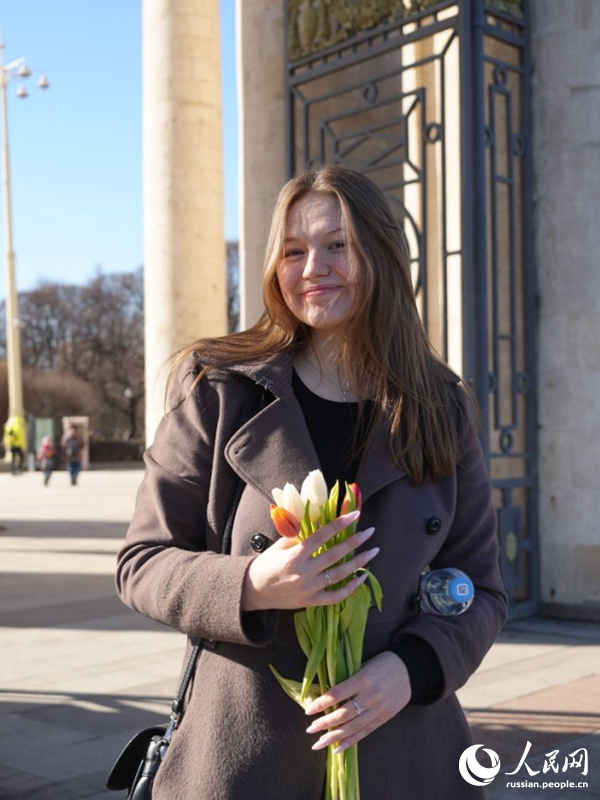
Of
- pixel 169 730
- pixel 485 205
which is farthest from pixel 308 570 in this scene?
pixel 485 205

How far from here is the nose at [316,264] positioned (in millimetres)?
2176

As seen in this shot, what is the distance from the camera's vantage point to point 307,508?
1.80 meters

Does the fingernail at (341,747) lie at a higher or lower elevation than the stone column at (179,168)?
lower

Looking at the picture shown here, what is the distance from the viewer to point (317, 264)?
7.14 ft

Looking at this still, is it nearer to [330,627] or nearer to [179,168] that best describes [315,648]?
[330,627]

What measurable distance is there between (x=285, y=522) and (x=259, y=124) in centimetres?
980

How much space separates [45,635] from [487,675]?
141 inches

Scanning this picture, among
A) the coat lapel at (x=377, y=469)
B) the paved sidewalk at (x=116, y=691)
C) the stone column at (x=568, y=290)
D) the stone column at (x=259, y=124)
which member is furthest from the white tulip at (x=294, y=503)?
the stone column at (x=259, y=124)

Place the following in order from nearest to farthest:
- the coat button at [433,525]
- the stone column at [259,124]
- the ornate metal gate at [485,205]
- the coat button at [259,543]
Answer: the coat button at [259,543] → the coat button at [433,525] → the ornate metal gate at [485,205] → the stone column at [259,124]

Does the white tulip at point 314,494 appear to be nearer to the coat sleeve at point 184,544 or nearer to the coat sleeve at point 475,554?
the coat sleeve at point 184,544

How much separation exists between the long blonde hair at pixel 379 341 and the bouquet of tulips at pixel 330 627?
31 cm

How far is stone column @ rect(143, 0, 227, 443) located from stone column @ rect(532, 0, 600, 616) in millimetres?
6198

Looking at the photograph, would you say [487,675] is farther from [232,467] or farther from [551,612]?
[232,467]

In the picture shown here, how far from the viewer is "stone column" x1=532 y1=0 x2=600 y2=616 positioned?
8.41m
